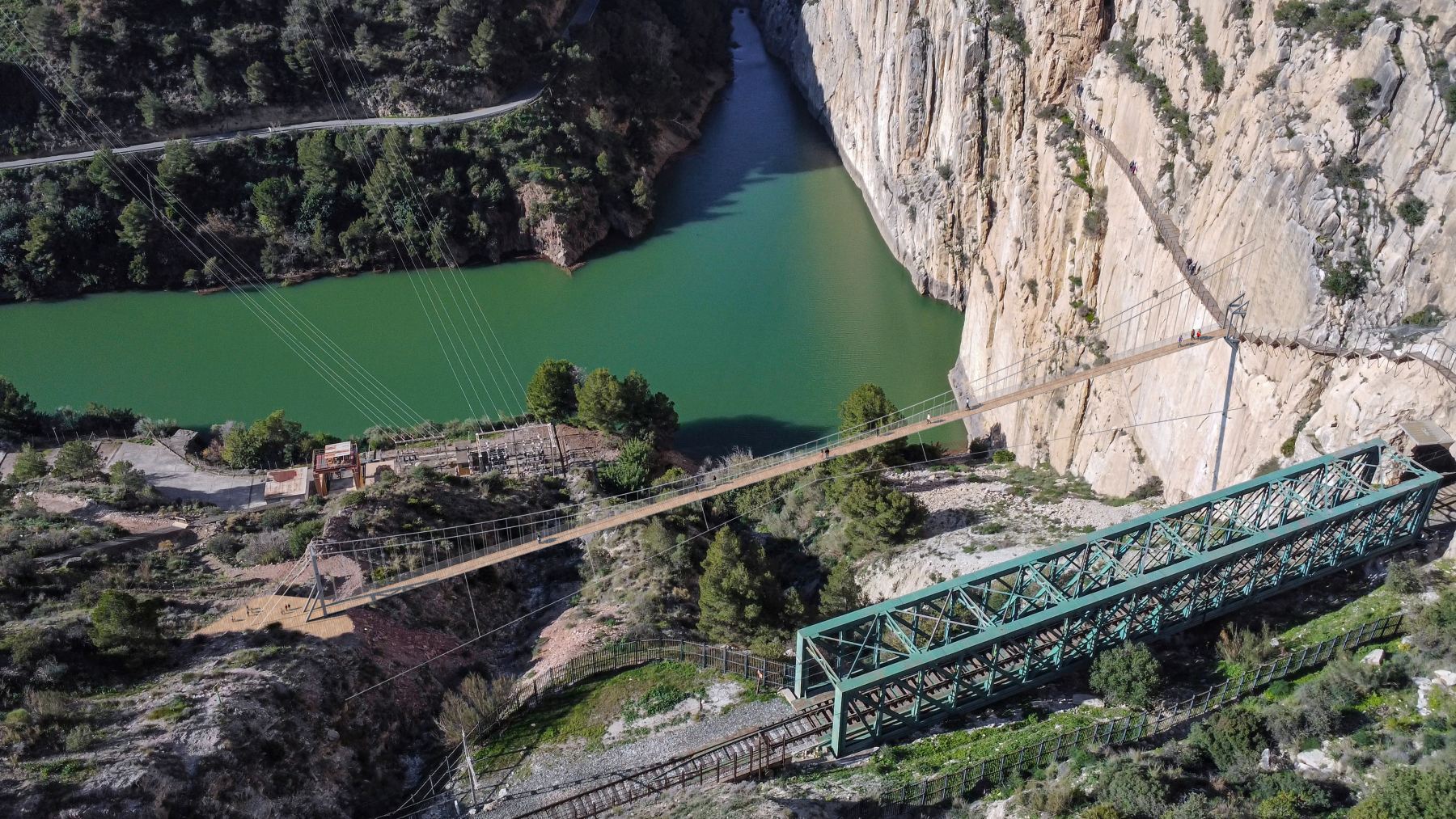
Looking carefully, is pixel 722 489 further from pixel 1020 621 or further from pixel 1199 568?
pixel 1199 568

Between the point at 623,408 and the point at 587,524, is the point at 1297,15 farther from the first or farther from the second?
the point at 623,408

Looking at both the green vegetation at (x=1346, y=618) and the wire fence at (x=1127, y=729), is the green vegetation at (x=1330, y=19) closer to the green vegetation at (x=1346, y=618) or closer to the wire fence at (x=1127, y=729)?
the green vegetation at (x=1346, y=618)

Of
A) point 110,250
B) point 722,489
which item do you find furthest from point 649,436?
point 110,250

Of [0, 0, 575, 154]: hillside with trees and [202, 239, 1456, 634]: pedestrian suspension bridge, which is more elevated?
[0, 0, 575, 154]: hillside with trees

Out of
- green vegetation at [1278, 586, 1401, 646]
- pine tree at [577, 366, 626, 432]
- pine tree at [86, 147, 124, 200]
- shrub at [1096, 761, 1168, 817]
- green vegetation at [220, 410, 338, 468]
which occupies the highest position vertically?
pine tree at [86, 147, 124, 200]

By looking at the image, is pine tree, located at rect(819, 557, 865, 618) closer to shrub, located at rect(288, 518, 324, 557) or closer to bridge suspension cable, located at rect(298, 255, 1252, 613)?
bridge suspension cable, located at rect(298, 255, 1252, 613)

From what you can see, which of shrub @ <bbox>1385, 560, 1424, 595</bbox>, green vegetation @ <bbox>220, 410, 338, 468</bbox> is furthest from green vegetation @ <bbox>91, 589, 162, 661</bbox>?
shrub @ <bbox>1385, 560, 1424, 595</bbox>
